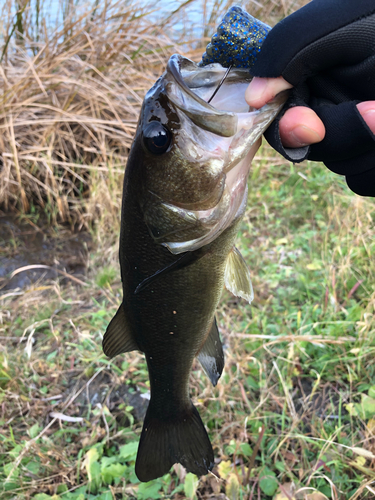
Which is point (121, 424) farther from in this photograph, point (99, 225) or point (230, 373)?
point (99, 225)

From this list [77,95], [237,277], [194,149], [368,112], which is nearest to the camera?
[368,112]

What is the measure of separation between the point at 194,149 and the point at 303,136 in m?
0.34

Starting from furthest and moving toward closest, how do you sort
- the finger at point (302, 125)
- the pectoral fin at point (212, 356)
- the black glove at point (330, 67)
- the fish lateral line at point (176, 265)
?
the pectoral fin at point (212, 356), the fish lateral line at point (176, 265), the finger at point (302, 125), the black glove at point (330, 67)

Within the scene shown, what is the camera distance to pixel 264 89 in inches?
44.1

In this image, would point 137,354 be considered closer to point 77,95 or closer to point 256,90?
point 256,90

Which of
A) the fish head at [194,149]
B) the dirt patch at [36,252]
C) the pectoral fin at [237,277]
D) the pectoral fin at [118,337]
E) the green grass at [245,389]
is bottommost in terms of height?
the dirt patch at [36,252]

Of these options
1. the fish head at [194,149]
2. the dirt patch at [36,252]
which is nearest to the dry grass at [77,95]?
the dirt patch at [36,252]

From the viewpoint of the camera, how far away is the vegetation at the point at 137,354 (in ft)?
6.21

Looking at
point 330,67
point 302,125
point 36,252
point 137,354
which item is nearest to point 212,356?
point 137,354

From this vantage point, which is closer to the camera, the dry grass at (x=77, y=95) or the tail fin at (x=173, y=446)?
the tail fin at (x=173, y=446)

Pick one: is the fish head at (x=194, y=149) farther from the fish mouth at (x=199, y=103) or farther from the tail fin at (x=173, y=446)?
the tail fin at (x=173, y=446)

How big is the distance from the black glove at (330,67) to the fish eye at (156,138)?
1.04 feet

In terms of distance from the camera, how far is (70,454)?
82.5 inches

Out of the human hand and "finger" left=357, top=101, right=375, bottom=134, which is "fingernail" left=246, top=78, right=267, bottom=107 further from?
"finger" left=357, top=101, right=375, bottom=134
